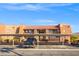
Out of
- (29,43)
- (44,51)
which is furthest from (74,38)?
(29,43)

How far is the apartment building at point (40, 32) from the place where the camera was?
555cm

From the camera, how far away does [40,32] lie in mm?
5586

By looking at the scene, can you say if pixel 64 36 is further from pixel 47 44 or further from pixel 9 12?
pixel 9 12

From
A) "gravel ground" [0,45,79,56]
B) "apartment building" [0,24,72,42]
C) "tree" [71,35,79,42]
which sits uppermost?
"apartment building" [0,24,72,42]

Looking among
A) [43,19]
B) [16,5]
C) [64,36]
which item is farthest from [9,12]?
[64,36]

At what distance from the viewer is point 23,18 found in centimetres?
557

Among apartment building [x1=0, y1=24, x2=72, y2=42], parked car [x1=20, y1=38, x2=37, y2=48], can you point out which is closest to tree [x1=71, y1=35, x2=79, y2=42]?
apartment building [x1=0, y1=24, x2=72, y2=42]

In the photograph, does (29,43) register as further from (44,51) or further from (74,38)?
(74,38)

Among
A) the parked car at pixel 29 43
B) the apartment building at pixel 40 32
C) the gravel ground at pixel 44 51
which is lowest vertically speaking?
the gravel ground at pixel 44 51

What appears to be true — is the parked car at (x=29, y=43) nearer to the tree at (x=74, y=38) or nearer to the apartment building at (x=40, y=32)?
the apartment building at (x=40, y=32)

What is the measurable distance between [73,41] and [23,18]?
0.84 m

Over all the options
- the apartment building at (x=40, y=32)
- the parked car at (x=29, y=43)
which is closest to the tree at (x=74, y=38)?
the apartment building at (x=40, y=32)

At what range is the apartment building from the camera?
5.55m

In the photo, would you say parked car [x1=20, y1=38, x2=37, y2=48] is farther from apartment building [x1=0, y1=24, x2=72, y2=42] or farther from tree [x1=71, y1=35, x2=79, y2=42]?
tree [x1=71, y1=35, x2=79, y2=42]
